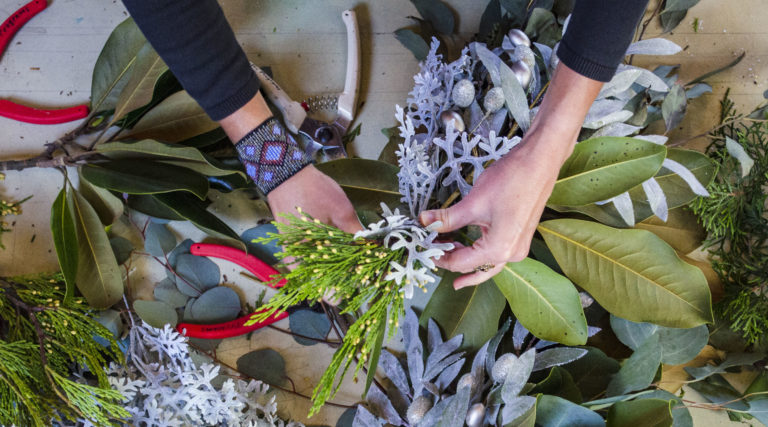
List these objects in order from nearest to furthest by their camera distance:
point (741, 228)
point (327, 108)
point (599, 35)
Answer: point (599, 35) → point (741, 228) → point (327, 108)

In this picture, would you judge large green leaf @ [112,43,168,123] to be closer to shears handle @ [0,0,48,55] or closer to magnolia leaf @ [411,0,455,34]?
shears handle @ [0,0,48,55]

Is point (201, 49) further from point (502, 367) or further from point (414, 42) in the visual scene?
point (502, 367)

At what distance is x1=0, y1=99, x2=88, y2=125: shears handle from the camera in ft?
3.73

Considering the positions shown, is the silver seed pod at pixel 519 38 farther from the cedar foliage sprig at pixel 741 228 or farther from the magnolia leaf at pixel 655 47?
the cedar foliage sprig at pixel 741 228

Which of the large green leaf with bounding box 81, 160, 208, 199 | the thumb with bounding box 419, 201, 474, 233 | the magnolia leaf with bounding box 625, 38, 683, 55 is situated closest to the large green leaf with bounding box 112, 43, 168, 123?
the large green leaf with bounding box 81, 160, 208, 199

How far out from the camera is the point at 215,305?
1.12m

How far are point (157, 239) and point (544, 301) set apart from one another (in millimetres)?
808

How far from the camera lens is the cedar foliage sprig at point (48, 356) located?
923 millimetres

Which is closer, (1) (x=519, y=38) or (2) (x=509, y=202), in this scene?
(2) (x=509, y=202)

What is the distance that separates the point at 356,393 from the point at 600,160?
69cm

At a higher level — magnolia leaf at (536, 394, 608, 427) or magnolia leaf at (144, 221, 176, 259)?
magnolia leaf at (144, 221, 176, 259)

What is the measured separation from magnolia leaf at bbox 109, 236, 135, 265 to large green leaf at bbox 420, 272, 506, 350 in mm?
674

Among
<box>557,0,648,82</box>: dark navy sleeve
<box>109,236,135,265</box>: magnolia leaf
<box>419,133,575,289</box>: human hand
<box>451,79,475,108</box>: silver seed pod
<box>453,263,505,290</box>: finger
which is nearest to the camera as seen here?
<box>557,0,648,82</box>: dark navy sleeve

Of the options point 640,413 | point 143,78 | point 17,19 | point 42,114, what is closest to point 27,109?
point 42,114
